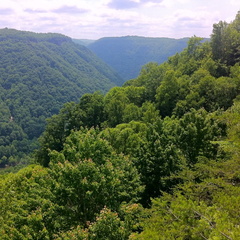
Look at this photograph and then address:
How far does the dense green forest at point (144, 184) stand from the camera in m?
8.64

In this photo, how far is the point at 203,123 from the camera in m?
20.9

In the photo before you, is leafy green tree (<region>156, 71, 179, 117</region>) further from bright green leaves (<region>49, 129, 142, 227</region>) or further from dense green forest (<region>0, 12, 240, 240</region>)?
bright green leaves (<region>49, 129, 142, 227</region>)

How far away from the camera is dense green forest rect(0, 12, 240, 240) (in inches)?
340

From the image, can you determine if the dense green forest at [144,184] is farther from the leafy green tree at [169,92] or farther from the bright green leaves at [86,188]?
the leafy green tree at [169,92]

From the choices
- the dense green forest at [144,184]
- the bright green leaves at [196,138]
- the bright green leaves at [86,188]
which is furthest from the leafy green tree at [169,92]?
the bright green leaves at [86,188]

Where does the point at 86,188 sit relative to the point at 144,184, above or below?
above

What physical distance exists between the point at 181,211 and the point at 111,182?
666 centimetres

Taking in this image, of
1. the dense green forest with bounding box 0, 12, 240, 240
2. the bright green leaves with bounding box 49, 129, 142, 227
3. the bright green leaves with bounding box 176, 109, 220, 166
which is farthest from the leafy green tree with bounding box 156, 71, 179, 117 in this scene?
the bright green leaves with bounding box 49, 129, 142, 227

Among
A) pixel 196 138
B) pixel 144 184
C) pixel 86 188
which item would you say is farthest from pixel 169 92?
pixel 86 188

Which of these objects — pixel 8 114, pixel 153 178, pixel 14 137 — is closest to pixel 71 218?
pixel 153 178

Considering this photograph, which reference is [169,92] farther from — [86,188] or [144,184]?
[86,188]

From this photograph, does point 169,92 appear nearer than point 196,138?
No

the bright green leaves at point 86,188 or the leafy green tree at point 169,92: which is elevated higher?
the leafy green tree at point 169,92

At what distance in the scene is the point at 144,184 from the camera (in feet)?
66.0
